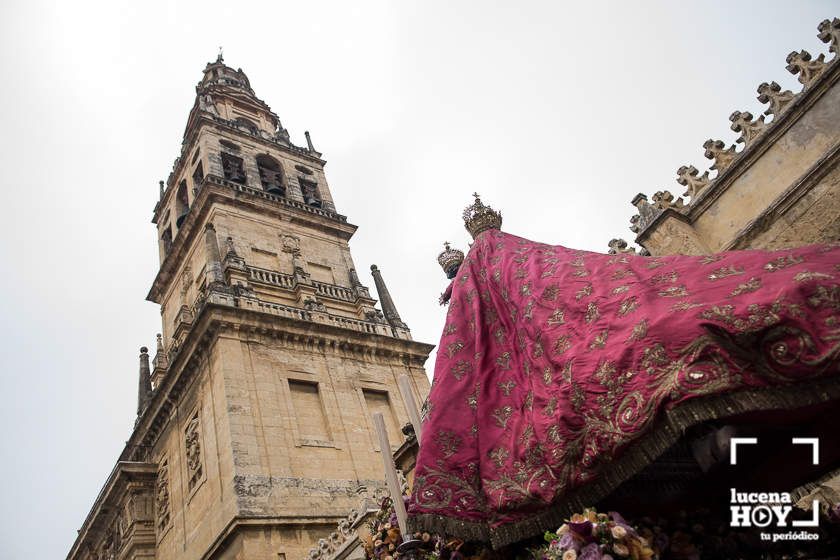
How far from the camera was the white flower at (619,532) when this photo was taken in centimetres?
285

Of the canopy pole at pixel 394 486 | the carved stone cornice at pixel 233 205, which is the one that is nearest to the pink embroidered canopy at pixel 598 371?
the canopy pole at pixel 394 486

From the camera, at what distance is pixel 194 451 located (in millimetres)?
15172

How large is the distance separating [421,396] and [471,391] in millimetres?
14153

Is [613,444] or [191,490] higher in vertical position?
[191,490]

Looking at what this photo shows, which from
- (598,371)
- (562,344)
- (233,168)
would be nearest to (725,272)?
(598,371)

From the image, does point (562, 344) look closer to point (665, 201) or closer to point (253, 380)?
point (665, 201)

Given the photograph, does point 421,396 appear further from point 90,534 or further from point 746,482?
point 746,482

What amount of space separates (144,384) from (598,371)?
21.7 metres

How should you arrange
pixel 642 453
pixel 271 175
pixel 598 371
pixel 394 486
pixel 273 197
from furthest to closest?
pixel 271 175
pixel 273 197
pixel 394 486
pixel 598 371
pixel 642 453

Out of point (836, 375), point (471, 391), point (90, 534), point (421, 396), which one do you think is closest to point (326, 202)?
point (421, 396)

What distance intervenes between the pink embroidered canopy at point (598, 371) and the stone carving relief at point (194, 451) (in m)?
12.6

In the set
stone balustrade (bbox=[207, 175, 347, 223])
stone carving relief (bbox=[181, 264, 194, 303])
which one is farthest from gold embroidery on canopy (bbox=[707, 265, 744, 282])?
stone carving relief (bbox=[181, 264, 194, 303])

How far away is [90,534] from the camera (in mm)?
20234

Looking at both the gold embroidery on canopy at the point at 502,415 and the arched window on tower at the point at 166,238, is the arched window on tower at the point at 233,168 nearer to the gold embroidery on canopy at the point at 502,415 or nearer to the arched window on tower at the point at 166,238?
the arched window on tower at the point at 166,238
